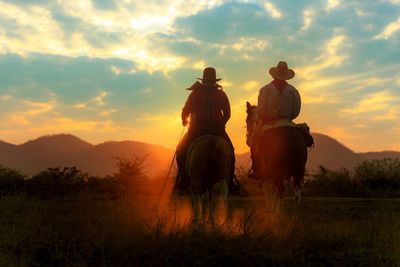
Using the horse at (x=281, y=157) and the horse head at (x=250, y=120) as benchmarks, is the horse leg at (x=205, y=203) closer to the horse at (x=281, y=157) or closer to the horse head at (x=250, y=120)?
the horse at (x=281, y=157)

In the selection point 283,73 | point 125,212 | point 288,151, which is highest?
point 283,73

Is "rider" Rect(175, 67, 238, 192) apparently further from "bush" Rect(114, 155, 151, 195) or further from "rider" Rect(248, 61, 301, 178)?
"bush" Rect(114, 155, 151, 195)

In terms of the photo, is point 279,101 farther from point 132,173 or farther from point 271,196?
point 132,173

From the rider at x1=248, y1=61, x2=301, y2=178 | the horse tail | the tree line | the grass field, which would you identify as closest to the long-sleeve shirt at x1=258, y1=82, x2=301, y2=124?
the rider at x1=248, y1=61, x2=301, y2=178

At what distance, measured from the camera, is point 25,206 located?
375 inches

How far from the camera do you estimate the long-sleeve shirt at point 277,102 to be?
784 cm

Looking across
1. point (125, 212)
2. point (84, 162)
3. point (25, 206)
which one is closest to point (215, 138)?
point (125, 212)

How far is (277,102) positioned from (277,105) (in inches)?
2.5

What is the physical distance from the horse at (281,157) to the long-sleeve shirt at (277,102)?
1.20ft

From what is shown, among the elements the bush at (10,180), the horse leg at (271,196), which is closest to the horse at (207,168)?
the horse leg at (271,196)

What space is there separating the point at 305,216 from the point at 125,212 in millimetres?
3834

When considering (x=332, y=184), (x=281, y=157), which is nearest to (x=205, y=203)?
(x=281, y=157)

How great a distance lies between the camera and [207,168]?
6902 mm

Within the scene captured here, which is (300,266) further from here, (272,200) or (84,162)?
(84,162)
